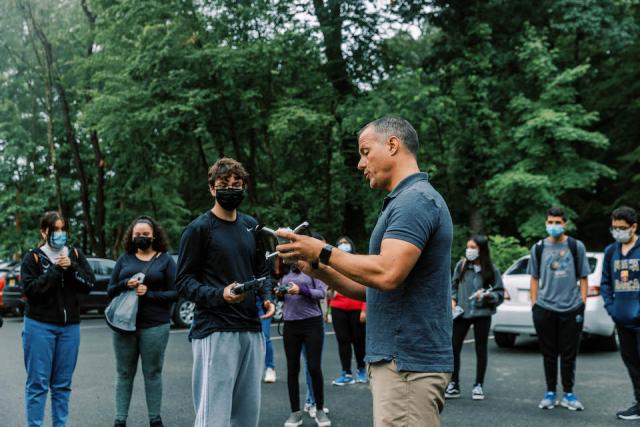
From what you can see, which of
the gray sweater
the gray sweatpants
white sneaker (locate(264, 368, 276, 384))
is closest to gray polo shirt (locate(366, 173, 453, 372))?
the gray sweatpants

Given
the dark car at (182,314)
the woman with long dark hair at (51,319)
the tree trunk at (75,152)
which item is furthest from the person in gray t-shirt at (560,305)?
the tree trunk at (75,152)

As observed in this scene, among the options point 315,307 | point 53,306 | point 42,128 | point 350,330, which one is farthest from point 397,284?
point 42,128

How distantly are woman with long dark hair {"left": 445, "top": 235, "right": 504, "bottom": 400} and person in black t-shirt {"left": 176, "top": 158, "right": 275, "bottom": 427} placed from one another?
13.2 ft

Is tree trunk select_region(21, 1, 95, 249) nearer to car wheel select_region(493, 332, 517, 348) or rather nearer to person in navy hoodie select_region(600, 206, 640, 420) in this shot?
car wheel select_region(493, 332, 517, 348)

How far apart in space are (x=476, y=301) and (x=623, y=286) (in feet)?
5.52

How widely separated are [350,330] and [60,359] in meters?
4.22

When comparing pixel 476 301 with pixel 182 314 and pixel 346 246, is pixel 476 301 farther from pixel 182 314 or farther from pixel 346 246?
pixel 182 314

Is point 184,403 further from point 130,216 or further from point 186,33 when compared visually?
point 130,216

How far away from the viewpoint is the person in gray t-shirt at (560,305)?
24.7 feet

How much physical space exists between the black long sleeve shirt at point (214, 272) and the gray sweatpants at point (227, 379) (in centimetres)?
8

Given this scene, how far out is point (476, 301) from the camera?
27.1ft

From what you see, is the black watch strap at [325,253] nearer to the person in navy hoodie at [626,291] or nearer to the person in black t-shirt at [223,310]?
the person in black t-shirt at [223,310]

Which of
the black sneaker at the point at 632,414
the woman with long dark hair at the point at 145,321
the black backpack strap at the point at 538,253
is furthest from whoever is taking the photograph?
the black backpack strap at the point at 538,253

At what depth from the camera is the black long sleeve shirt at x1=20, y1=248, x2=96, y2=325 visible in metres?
5.66
